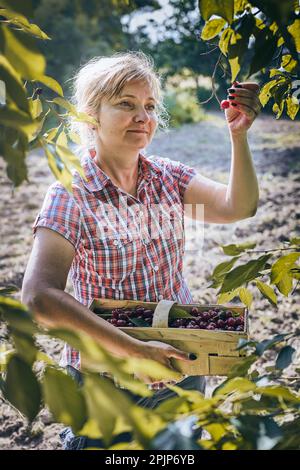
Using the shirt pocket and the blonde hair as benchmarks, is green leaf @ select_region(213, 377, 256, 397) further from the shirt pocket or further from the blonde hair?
the blonde hair

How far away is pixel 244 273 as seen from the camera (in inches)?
42.7

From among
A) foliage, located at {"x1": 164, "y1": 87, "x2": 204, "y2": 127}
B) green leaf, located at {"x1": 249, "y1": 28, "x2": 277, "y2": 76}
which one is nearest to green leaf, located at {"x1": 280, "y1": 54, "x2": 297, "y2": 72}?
green leaf, located at {"x1": 249, "y1": 28, "x2": 277, "y2": 76}

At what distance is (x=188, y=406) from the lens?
76 centimetres

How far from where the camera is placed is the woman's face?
5.83 feet

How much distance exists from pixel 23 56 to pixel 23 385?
300 millimetres

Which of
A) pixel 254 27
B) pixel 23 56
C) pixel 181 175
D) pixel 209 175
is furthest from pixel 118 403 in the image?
pixel 209 175

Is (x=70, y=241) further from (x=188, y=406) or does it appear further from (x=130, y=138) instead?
(x=188, y=406)

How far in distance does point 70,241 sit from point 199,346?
1.52 ft

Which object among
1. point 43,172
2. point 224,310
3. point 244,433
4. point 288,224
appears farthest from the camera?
point 43,172

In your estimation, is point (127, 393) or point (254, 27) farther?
point (127, 393)

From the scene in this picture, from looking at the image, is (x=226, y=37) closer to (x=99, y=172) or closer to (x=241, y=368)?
(x=241, y=368)

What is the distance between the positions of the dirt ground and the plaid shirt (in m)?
0.48

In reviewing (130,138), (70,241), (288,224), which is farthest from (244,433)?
(288,224)

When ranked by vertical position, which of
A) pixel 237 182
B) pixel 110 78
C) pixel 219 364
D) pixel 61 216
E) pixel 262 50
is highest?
pixel 110 78
